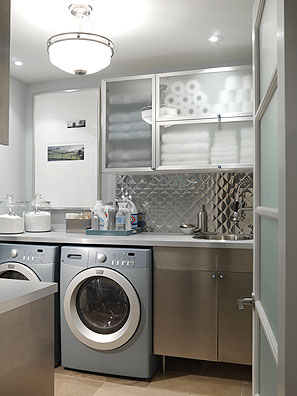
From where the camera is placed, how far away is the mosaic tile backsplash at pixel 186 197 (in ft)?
10.6

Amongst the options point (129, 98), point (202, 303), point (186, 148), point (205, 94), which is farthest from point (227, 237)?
point (129, 98)

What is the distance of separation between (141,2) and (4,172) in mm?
2035

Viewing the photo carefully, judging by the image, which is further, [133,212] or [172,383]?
[133,212]

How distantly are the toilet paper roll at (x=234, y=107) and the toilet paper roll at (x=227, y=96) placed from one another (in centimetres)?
3

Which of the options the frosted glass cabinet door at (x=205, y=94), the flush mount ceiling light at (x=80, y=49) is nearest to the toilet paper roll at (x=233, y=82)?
the frosted glass cabinet door at (x=205, y=94)

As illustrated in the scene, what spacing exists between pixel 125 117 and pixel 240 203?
3.92 feet

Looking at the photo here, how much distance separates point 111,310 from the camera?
9.59 ft

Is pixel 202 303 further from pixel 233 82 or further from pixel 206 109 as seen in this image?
pixel 233 82

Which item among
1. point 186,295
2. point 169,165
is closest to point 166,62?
point 169,165

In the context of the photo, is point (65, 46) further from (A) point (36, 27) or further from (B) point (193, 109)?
(B) point (193, 109)

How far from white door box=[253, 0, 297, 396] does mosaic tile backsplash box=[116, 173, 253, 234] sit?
1852 mm

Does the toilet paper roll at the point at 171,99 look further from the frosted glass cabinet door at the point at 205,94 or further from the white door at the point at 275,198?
the white door at the point at 275,198

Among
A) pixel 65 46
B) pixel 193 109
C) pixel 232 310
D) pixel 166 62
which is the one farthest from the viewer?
pixel 166 62

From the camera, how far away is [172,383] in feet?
8.84
